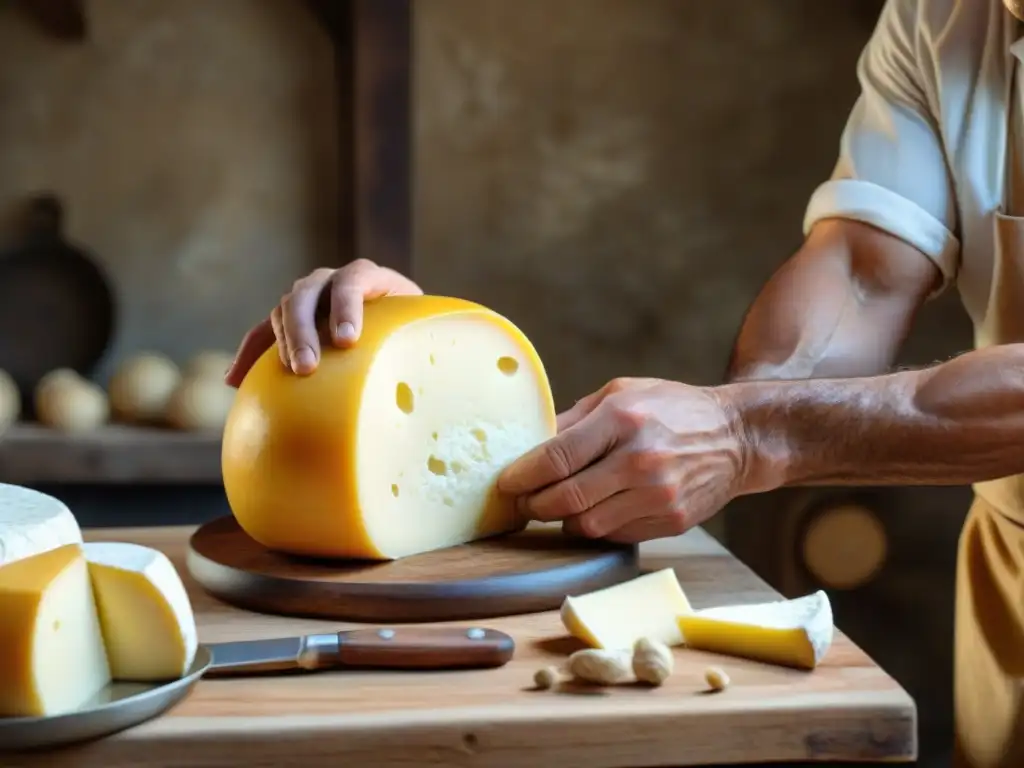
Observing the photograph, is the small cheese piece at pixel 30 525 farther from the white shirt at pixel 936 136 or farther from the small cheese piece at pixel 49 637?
the white shirt at pixel 936 136

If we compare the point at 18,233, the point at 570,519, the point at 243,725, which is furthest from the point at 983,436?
the point at 18,233

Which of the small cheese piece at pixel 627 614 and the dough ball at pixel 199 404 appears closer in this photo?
the small cheese piece at pixel 627 614

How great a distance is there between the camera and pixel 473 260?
277 centimetres

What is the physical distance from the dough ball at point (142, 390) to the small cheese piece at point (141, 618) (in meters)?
1.54

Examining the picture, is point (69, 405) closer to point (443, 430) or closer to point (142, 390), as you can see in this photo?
point (142, 390)

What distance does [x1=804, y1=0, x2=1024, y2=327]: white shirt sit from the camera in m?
1.56

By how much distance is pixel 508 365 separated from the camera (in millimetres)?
1448

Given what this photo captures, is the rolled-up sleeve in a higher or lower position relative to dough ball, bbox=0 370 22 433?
higher

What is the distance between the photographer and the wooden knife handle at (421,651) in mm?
1011

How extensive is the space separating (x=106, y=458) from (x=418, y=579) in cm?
132

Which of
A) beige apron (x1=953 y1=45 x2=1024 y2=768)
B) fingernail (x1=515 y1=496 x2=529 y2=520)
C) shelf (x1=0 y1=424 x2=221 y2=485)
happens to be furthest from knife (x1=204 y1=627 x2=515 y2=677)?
shelf (x1=0 y1=424 x2=221 y2=485)

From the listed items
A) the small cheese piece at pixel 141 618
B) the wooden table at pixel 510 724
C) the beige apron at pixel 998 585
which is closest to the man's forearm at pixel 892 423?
the beige apron at pixel 998 585

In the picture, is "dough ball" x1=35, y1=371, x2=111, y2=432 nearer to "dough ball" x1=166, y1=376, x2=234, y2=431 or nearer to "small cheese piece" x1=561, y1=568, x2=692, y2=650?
"dough ball" x1=166, y1=376, x2=234, y2=431

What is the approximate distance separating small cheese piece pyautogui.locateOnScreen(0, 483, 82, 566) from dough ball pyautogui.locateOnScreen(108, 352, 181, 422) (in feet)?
4.27
